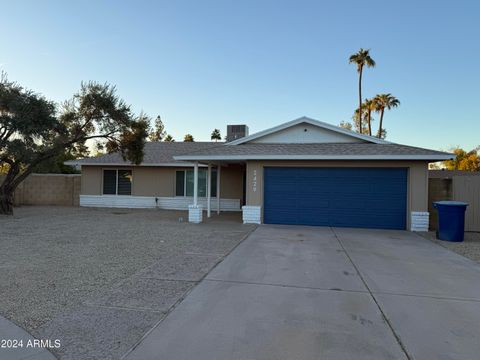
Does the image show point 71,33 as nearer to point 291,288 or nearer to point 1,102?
point 1,102

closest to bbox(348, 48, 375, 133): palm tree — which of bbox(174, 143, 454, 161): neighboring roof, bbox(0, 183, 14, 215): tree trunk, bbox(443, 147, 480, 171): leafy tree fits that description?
bbox(443, 147, 480, 171): leafy tree

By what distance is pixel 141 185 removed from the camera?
18031mm

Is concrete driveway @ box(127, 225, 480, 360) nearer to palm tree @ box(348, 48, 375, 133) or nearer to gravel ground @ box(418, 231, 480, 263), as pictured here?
gravel ground @ box(418, 231, 480, 263)

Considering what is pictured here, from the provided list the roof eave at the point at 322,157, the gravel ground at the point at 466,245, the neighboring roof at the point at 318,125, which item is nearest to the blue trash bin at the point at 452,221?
the gravel ground at the point at 466,245

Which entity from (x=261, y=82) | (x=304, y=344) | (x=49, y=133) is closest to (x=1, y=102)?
(x=49, y=133)

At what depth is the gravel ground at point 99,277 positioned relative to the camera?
346 centimetres

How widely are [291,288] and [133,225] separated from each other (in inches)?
321

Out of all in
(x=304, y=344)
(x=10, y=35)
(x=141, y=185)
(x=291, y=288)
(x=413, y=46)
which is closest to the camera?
(x=304, y=344)

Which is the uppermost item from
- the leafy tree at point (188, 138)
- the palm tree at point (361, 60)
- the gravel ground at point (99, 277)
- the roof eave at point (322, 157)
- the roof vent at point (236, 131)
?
the palm tree at point (361, 60)

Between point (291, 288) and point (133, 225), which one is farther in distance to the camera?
point (133, 225)

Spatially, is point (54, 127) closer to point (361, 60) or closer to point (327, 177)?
point (327, 177)

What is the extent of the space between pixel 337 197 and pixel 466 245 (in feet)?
13.8

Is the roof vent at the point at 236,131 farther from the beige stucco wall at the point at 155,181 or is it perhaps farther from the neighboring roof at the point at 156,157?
the beige stucco wall at the point at 155,181

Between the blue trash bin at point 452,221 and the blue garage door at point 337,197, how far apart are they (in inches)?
67.8
